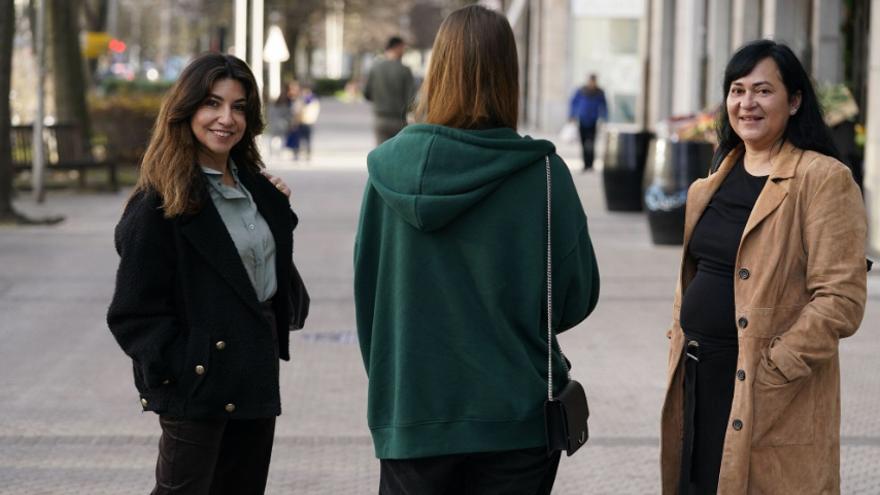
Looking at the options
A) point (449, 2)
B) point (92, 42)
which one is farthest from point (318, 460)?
point (449, 2)

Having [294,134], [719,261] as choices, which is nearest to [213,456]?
[719,261]

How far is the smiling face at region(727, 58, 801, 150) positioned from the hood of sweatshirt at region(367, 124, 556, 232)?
0.82 m

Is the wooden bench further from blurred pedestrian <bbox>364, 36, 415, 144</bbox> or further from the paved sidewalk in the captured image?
the paved sidewalk

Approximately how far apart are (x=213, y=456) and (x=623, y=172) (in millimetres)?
14666

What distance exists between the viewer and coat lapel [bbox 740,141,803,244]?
13.2ft

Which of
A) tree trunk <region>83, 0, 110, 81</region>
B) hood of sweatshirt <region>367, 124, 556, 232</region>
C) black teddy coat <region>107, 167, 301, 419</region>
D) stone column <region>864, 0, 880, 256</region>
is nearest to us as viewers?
hood of sweatshirt <region>367, 124, 556, 232</region>

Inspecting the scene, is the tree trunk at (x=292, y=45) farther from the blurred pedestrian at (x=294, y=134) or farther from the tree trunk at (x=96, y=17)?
the blurred pedestrian at (x=294, y=134)

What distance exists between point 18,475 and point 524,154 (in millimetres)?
3613

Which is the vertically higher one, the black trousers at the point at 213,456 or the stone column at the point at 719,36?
the stone column at the point at 719,36

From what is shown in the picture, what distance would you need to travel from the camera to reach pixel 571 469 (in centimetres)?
657

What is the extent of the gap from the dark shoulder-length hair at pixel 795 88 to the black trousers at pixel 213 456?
1.52 meters

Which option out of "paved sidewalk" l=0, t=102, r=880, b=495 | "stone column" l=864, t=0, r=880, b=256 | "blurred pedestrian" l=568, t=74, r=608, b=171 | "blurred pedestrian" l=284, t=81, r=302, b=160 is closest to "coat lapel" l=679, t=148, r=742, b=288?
"paved sidewalk" l=0, t=102, r=880, b=495

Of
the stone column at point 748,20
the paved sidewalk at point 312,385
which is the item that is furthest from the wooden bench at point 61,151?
the stone column at point 748,20

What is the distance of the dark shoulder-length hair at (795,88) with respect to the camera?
412 centimetres
